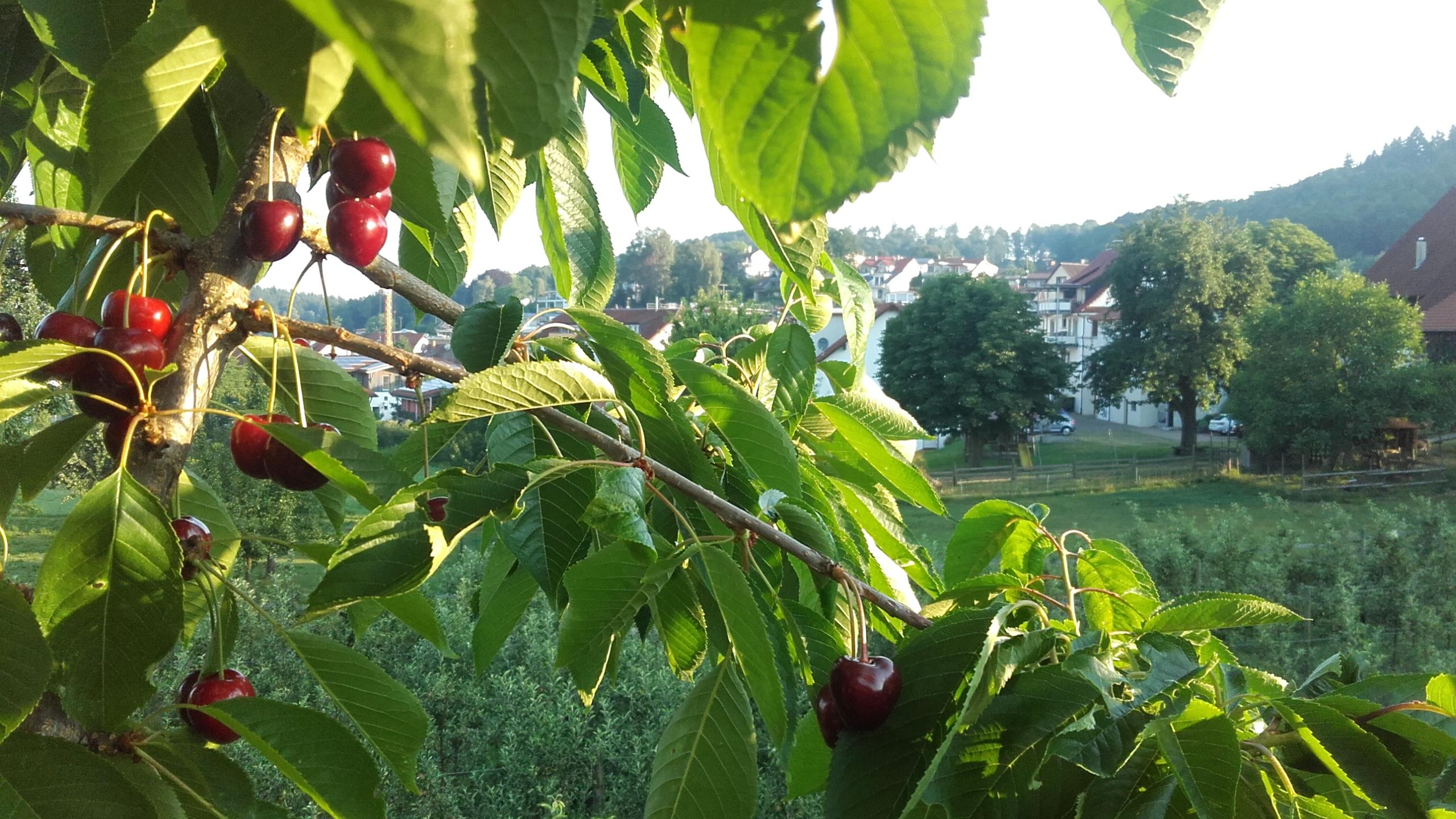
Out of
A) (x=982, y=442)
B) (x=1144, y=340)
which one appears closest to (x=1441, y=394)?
(x=1144, y=340)

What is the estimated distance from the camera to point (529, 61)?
0.54ft

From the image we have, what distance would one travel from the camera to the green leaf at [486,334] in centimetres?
74

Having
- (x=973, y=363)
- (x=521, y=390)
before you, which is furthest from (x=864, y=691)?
(x=973, y=363)

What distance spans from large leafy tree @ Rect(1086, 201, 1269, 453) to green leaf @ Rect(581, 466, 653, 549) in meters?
26.0

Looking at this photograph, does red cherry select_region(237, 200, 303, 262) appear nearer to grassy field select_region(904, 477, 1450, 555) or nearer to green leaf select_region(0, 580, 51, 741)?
green leaf select_region(0, 580, 51, 741)

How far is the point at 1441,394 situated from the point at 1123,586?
2154cm

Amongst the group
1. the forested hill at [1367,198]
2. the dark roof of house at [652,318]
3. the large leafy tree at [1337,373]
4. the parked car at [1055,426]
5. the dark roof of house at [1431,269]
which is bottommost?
the parked car at [1055,426]

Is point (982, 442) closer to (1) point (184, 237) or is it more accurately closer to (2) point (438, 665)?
(2) point (438, 665)

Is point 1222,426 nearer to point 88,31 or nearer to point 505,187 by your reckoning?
point 505,187

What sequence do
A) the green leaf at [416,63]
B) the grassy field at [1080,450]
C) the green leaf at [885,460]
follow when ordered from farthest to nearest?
the grassy field at [1080,450]
the green leaf at [885,460]
the green leaf at [416,63]

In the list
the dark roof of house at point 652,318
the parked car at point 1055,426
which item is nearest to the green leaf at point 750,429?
the dark roof of house at point 652,318

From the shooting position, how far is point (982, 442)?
26.3m

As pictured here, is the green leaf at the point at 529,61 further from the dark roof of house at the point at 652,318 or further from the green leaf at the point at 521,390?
the dark roof of house at the point at 652,318

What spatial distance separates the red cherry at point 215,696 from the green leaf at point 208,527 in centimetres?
4
